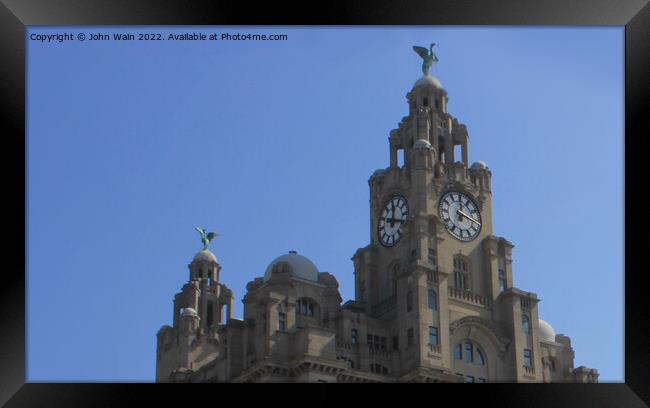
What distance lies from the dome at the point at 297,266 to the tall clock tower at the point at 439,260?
363 centimetres

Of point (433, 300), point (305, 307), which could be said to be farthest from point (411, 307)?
point (305, 307)

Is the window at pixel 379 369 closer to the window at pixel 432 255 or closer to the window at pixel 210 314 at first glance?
the window at pixel 432 255

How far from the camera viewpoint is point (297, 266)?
50.8 meters

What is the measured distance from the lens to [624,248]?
882 inches

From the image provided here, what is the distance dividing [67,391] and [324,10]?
8.02 m

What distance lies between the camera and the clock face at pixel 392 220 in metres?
54.1

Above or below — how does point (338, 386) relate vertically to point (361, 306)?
below

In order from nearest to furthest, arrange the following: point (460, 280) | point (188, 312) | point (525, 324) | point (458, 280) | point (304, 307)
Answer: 1. point (304, 307)
2. point (525, 324)
3. point (458, 280)
4. point (460, 280)
5. point (188, 312)

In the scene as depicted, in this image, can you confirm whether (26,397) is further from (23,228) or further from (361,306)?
(361,306)

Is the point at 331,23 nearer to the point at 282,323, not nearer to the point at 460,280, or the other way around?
the point at 282,323

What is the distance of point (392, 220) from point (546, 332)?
8293mm

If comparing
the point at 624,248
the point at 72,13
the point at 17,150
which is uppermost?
the point at 72,13

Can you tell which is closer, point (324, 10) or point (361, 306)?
point (324, 10)

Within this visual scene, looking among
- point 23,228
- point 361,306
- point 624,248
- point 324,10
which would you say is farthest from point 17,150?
point 361,306
